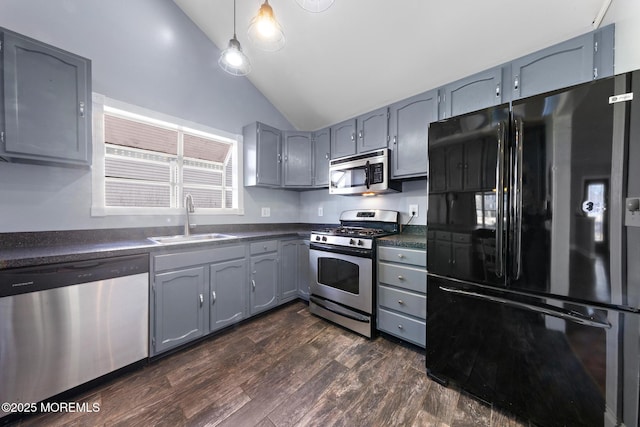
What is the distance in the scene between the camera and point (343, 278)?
2334mm

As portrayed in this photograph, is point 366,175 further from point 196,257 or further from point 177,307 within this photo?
point 177,307

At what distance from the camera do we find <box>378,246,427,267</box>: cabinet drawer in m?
1.85

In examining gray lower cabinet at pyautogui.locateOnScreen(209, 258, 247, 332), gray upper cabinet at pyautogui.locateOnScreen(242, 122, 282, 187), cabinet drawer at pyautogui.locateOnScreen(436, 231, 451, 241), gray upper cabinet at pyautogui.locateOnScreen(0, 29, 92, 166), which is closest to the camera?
gray upper cabinet at pyautogui.locateOnScreen(0, 29, 92, 166)

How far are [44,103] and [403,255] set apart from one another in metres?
2.81

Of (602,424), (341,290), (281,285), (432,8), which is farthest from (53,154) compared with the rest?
(602,424)

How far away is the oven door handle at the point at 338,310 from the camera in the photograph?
7.09ft

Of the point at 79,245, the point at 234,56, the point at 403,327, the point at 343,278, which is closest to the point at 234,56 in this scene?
the point at 234,56

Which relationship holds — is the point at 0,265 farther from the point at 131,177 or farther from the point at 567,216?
the point at 567,216

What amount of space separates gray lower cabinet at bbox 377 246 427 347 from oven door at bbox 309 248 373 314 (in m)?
0.11

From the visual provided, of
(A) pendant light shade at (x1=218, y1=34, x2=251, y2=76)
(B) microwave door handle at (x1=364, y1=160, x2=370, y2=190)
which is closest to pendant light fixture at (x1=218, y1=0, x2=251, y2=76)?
(A) pendant light shade at (x1=218, y1=34, x2=251, y2=76)

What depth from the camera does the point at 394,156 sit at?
2359 mm

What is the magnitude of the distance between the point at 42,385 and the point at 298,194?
3011mm

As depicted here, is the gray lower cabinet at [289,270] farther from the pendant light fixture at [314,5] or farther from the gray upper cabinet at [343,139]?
the pendant light fixture at [314,5]

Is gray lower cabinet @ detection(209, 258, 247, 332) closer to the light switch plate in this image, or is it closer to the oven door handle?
the oven door handle
